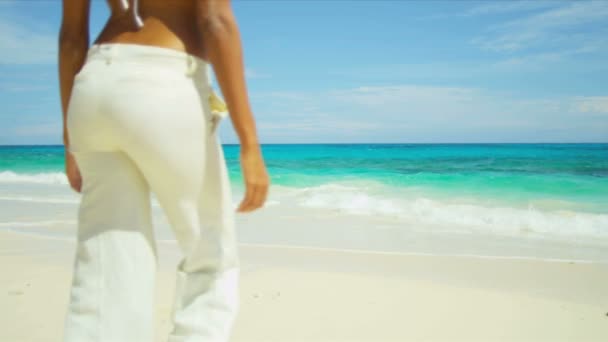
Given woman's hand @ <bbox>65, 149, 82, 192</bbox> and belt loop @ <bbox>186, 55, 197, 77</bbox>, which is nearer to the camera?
belt loop @ <bbox>186, 55, 197, 77</bbox>

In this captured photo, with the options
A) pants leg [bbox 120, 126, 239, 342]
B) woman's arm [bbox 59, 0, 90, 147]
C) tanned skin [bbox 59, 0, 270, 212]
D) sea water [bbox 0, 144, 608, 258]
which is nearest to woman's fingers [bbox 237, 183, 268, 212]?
tanned skin [bbox 59, 0, 270, 212]

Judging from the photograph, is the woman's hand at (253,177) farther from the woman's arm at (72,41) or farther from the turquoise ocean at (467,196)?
the turquoise ocean at (467,196)

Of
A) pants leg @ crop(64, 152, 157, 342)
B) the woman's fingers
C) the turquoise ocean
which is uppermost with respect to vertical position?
the woman's fingers

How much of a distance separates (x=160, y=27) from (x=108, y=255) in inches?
25.2

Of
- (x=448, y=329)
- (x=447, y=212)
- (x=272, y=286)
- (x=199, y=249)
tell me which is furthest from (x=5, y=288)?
(x=447, y=212)

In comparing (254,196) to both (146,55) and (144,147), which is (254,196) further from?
(146,55)

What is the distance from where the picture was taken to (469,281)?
4.25m

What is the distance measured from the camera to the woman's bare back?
4.45 feet

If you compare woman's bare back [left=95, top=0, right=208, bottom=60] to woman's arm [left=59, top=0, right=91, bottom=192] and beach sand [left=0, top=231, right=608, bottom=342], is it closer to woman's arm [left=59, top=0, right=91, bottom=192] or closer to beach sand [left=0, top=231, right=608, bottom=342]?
woman's arm [left=59, top=0, right=91, bottom=192]

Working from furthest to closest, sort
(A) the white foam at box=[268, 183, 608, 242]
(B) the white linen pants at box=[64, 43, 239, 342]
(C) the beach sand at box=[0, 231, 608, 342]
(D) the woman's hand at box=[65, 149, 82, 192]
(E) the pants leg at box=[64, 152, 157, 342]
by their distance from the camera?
1. (A) the white foam at box=[268, 183, 608, 242]
2. (C) the beach sand at box=[0, 231, 608, 342]
3. (D) the woman's hand at box=[65, 149, 82, 192]
4. (E) the pants leg at box=[64, 152, 157, 342]
5. (B) the white linen pants at box=[64, 43, 239, 342]

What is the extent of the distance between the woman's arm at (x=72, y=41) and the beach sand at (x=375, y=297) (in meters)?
1.68

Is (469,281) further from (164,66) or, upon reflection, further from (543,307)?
(164,66)

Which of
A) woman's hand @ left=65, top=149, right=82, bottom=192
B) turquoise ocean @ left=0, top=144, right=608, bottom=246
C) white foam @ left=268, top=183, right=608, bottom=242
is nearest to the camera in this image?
woman's hand @ left=65, top=149, right=82, bottom=192

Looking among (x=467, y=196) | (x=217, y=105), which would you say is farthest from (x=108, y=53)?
(x=467, y=196)
